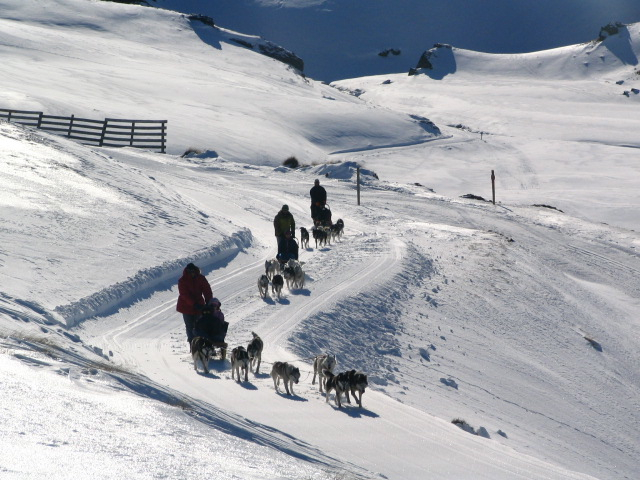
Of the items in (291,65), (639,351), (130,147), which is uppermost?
(291,65)

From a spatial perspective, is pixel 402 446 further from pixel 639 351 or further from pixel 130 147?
pixel 130 147

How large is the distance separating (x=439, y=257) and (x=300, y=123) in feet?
88.1

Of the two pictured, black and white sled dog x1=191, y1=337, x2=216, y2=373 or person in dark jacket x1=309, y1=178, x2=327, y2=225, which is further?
person in dark jacket x1=309, y1=178, x2=327, y2=225

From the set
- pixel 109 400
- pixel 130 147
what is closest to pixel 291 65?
pixel 130 147

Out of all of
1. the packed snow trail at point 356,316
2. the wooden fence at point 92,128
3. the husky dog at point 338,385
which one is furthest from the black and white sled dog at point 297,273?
the wooden fence at point 92,128

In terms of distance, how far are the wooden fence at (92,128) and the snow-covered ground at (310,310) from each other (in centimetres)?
146

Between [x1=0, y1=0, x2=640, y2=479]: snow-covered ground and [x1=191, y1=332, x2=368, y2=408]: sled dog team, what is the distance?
0.19 meters

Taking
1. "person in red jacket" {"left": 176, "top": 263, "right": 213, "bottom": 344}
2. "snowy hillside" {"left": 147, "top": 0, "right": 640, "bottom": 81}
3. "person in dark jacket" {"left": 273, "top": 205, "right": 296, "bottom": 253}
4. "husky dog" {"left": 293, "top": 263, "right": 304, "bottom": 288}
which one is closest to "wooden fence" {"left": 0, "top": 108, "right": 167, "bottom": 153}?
"person in dark jacket" {"left": 273, "top": 205, "right": 296, "bottom": 253}

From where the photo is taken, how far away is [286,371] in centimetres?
1040

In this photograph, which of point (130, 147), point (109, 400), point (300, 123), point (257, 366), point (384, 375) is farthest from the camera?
point (300, 123)

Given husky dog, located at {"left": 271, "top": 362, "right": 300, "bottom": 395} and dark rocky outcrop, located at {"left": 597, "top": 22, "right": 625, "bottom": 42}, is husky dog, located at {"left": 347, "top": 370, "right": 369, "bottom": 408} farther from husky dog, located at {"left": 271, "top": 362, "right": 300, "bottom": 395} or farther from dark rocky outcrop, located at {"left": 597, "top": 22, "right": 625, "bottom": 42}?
dark rocky outcrop, located at {"left": 597, "top": 22, "right": 625, "bottom": 42}

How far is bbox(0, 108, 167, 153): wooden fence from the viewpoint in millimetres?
34250

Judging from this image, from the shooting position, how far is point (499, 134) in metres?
56.4

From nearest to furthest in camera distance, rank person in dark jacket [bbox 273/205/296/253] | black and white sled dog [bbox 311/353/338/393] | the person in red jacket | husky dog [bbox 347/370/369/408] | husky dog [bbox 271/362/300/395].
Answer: husky dog [bbox 347/370/369/408]
husky dog [bbox 271/362/300/395]
black and white sled dog [bbox 311/353/338/393]
the person in red jacket
person in dark jacket [bbox 273/205/296/253]
